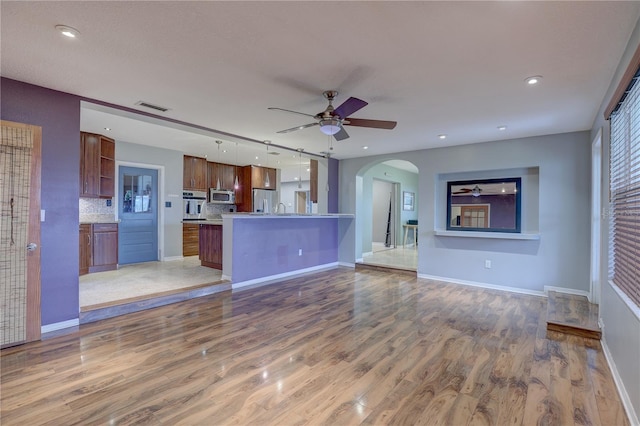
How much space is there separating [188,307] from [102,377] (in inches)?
64.9

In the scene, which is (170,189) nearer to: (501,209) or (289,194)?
(289,194)

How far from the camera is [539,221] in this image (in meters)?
4.73

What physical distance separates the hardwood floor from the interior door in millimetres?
248

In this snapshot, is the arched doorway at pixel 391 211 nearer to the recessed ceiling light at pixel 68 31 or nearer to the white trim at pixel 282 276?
the white trim at pixel 282 276

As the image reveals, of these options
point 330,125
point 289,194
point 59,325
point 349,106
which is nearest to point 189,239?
→ point 59,325

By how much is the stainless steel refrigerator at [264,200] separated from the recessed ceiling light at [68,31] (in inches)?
266

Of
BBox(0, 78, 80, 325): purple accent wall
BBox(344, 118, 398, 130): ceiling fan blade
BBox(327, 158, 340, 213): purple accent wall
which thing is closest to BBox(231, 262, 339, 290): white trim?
BBox(327, 158, 340, 213): purple accent wall

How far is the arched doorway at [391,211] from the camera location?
8.20m

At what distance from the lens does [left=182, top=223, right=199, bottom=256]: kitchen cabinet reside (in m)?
7.34

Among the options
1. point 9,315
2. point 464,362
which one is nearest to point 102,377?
point 9,315

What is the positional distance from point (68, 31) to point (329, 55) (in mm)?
1812

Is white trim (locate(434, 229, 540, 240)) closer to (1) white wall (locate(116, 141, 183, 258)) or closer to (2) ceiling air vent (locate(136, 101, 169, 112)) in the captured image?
(2) ceiling air vent (locate(136, 101, 169, 112))

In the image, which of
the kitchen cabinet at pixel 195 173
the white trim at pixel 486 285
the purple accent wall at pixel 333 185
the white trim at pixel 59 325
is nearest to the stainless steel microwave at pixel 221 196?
the kitchen cabinet at pixel 195 173

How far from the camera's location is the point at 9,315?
275cm
